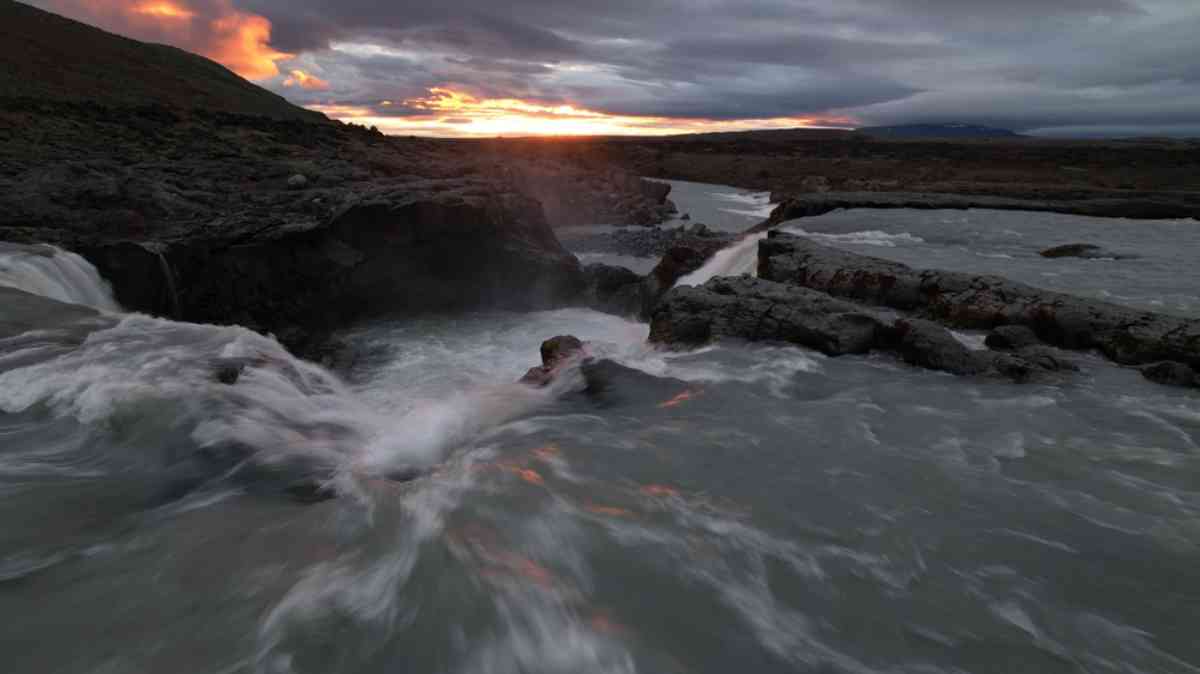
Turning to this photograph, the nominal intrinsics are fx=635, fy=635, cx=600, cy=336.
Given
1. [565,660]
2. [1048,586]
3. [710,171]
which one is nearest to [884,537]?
[1048,586]

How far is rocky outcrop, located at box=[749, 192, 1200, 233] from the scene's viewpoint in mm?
19219

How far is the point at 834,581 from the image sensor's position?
398 cm

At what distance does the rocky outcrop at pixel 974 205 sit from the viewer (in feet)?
63.1

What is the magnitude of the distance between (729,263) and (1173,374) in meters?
9.46

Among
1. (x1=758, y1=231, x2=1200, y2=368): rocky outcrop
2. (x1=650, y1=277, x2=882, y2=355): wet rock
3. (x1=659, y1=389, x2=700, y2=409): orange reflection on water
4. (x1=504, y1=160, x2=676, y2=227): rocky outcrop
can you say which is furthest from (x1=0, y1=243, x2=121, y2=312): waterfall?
(x1=504, y1=160, x2=676, y2=227): rocky outcrop

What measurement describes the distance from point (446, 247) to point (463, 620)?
40.0ft

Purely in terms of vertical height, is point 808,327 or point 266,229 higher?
point 266,229

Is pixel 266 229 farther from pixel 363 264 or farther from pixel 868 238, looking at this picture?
pixel 868 238

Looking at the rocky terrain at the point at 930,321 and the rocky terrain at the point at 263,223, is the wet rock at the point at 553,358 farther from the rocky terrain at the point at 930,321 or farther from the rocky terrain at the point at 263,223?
the rocky terrain at the point at 263,223

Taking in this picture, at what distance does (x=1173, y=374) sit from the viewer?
23.1 feet

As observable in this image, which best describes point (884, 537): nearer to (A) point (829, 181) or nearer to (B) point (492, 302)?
(B) point (492, 302)

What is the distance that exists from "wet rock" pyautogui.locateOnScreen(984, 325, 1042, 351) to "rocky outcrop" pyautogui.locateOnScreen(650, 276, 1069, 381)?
0.43 metres

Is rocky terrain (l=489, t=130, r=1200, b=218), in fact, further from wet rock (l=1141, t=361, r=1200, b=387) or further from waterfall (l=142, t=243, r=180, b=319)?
waterfall (l=142, t=243, r=180, b=319)

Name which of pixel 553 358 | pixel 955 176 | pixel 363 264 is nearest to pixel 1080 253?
pixel 553 358
